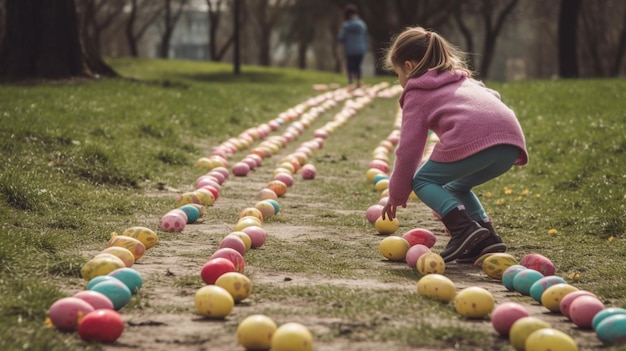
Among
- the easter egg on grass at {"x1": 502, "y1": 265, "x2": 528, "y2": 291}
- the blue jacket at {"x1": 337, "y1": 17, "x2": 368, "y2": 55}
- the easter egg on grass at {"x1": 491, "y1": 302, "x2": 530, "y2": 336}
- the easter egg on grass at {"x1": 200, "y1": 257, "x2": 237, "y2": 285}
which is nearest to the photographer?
the easter egg on grass at {"x1": 491, "y1": 302, "x2": 530, "y2": 336}

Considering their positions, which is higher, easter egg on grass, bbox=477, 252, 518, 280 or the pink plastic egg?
easter egg on grass, bbox=477, 252, 518, 280

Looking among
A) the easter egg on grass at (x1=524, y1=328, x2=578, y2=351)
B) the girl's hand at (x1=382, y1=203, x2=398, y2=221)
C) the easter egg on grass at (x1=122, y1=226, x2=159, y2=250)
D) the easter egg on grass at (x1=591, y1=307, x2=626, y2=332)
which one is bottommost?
the easter egg on grass at (x1=122, y1=226, x2=159, y2=250)

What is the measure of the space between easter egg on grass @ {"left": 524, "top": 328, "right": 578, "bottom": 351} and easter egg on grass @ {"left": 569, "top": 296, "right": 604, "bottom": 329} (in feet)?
1.73

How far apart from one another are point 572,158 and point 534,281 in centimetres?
524

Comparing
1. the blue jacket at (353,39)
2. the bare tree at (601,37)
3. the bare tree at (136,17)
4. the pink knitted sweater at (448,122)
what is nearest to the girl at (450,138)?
the pink knitted sweater at (448,122)

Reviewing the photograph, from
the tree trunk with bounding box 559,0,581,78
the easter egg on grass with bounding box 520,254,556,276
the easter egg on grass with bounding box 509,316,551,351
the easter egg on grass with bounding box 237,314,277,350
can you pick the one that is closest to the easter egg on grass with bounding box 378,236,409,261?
the easter egg on grass with bounding box 520,254,556,276

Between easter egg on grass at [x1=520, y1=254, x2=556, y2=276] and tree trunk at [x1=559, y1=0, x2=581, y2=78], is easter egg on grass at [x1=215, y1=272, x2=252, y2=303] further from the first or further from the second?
tree trunk at [x1=559, y1=0, x2=581, y2=78]

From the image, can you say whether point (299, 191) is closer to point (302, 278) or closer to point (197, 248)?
point (197, 248)

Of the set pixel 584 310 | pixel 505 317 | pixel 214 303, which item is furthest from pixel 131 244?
pixel 584 310

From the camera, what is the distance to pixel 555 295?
14.1 feet

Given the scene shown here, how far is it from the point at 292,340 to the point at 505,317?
102 centimetres

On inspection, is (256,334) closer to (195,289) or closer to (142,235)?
(195,289)

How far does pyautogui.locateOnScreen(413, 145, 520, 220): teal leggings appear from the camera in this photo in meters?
5.53

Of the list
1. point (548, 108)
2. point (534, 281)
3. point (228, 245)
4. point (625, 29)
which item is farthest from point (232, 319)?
point (625, 29)
